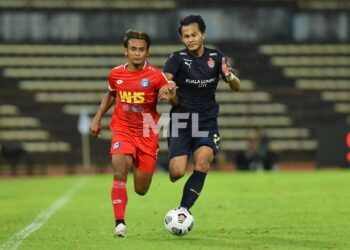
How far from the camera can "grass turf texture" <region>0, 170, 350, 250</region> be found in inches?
365

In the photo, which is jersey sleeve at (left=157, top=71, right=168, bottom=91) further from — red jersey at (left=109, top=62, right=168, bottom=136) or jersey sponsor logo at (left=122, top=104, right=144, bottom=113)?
jersey sponsor logo at (left=122, top=104, right=144, bottom=113)

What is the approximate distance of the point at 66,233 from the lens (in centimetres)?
1079

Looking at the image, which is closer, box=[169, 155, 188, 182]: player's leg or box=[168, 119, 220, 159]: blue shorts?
box=[169, 155, 188, 182]: player's leg

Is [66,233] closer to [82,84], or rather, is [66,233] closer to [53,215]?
[53,215]

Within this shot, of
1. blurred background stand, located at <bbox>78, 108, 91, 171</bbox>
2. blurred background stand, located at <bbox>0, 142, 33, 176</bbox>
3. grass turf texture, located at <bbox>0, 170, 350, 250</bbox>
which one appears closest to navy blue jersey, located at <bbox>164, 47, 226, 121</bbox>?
grass turf texture, located at <bbox>0, 170, 350, 250</bbox>

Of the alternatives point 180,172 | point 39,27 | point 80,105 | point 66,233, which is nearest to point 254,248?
point 180,172

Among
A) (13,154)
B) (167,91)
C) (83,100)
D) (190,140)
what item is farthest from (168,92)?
(83,100)

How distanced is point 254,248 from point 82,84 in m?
39.4

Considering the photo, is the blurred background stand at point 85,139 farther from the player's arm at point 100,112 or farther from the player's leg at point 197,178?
the player's leg at point 197,178

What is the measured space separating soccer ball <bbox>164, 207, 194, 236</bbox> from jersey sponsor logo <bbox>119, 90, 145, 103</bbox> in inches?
47.5

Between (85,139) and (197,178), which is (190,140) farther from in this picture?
(85,139)

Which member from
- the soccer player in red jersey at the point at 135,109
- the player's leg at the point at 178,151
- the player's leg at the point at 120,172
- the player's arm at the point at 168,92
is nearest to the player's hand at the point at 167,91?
the player's arm at the point at 168,92

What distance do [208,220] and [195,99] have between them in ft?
8.51

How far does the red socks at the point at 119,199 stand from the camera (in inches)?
386
